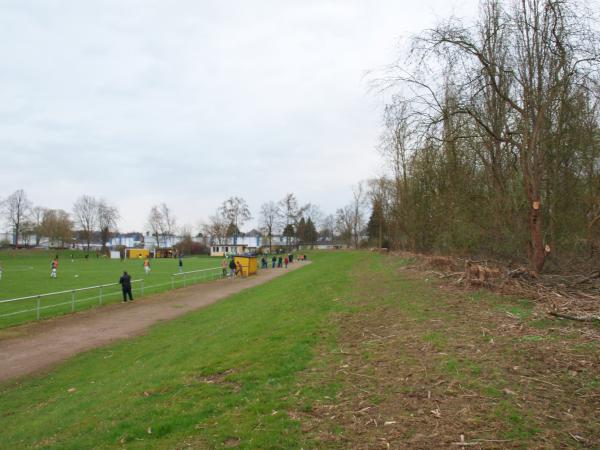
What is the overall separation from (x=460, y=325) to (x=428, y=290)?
468cm

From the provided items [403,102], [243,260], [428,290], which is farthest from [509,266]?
[243,260]

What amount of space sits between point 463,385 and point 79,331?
45.7 ft

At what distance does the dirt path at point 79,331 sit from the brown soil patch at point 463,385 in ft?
→ 28.8

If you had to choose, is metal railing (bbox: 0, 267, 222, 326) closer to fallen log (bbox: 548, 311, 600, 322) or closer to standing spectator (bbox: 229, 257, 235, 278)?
standing spectator (bbox: 229, 257, 235, 278)

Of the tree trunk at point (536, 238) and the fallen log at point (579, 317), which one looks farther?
the tree trunk at point (536, 238)

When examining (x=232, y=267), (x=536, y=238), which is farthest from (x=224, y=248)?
(x=536, y=238)

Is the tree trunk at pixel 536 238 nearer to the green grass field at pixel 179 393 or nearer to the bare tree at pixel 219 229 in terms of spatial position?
the green grass field at pixel 179 393

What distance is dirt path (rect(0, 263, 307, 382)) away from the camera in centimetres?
1125

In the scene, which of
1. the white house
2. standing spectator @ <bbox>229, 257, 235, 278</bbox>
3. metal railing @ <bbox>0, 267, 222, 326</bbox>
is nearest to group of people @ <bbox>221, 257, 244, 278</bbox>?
standing spectator @ <bbox>229, 257, 235, 278</bbox>

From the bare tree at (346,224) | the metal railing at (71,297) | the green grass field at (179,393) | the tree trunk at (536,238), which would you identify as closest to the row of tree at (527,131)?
the tree trunk at (536,238)

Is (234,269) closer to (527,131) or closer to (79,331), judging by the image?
(79,331)

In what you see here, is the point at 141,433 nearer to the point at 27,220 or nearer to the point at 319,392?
the point at 319,392

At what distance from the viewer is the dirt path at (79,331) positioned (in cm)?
1125

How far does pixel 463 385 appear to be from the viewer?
465 cm
